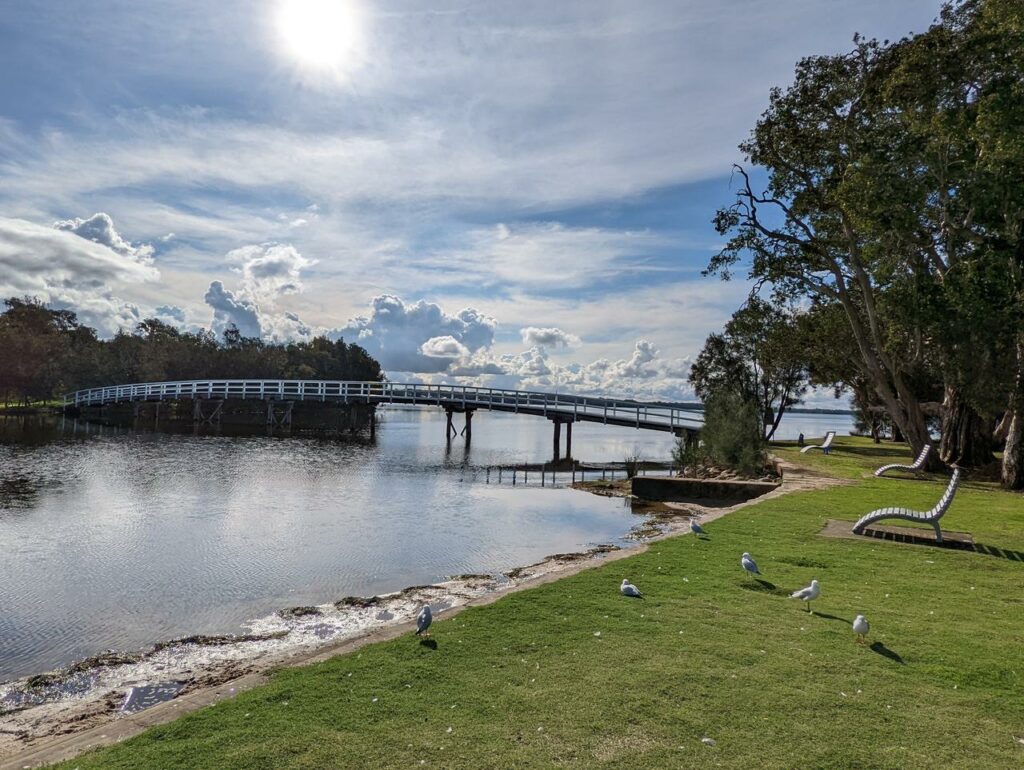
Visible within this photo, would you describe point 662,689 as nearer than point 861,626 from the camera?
Yes

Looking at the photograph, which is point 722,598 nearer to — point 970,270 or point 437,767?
point 437,767

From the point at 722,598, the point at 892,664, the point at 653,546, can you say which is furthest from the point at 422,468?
the point at 892,664

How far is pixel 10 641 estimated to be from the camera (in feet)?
26.5

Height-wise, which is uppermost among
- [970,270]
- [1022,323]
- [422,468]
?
[970,270]

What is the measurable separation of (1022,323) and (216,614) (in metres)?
19.0

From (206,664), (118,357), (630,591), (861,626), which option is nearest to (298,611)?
(206,664)

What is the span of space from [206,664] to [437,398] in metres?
42.7

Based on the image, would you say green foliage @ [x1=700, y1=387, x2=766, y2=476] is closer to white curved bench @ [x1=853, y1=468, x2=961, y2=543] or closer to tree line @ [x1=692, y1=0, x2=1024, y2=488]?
tree line @ [x1=692, y1=0, x2=1024, y2=488]

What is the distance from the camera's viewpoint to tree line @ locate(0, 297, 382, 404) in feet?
212

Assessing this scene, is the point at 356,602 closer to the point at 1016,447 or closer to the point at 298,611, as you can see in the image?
the point at 298,611

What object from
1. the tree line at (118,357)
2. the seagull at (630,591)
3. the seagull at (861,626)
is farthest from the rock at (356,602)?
the tree line at (118,357)

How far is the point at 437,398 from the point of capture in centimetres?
5000

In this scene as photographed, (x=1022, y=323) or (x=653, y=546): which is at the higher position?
(x=1022, y=323)

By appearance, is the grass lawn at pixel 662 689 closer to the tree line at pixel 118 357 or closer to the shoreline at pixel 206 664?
the shoreline at pixel 206 664
